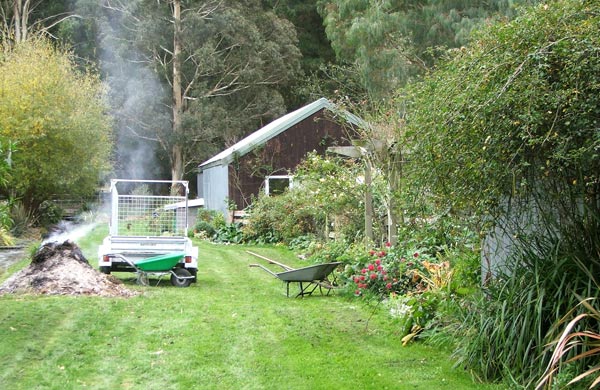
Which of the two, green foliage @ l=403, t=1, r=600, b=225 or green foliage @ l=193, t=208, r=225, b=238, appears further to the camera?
green foliage @ l=193, t=208, r=225, b=238

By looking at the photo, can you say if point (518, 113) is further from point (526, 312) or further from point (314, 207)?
point (314, 207)

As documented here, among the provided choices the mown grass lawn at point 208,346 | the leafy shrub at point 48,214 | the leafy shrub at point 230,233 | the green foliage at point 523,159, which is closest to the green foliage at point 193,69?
the leafy shrub at point 48,214

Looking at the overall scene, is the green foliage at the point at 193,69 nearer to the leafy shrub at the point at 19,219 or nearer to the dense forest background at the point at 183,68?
the dense forest background at the point at 183,68

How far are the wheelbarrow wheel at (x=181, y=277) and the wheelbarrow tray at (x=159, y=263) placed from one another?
0.30 metres

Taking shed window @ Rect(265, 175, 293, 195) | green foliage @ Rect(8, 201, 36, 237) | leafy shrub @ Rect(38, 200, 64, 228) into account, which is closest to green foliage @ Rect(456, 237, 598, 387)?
green foliage @ Rect(8, 201, 36, 237)

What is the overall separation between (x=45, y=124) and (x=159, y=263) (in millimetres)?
11410

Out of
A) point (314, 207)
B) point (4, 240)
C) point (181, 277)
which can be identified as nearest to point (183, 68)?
point (4, 240)

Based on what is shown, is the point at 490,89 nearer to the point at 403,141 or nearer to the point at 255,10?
the point at 403,141

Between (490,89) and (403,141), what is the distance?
4.08 ft

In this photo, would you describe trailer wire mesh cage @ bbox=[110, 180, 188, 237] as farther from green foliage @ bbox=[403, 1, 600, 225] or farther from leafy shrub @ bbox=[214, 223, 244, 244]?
leafy shrub @ bbox=[214, 223, 244, 244]

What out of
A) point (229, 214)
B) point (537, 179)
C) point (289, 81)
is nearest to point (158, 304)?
point (537, 179)

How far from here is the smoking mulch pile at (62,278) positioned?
10336mm

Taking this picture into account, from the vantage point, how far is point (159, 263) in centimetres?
1138

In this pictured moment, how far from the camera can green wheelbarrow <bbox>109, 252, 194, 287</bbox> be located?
447 inches
